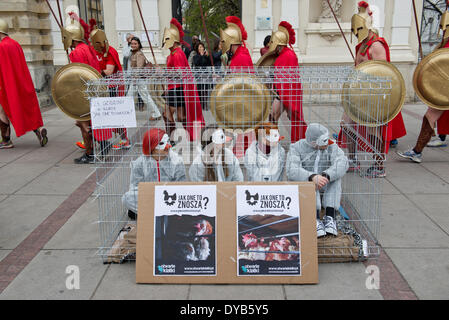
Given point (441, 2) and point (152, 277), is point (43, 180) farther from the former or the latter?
point (441, 2)

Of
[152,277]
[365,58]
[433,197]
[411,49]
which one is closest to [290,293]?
[152,277]

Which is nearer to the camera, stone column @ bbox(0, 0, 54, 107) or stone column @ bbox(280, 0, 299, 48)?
stone column @ bbox(0, 0, 54, 107)

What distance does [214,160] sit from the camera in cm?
394

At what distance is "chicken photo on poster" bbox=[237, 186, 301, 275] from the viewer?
10.6 ft

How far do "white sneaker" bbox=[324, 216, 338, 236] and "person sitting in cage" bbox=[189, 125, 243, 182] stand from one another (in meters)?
0.88

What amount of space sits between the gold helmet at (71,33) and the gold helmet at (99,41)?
18.2 inches

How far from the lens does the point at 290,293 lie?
3.16m

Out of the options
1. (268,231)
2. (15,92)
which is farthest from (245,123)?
(15,92)

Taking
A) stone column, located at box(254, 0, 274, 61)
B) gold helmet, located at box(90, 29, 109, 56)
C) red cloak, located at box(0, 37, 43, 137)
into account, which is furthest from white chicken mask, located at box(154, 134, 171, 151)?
stone column, located at box(254, 0, 274, 61)

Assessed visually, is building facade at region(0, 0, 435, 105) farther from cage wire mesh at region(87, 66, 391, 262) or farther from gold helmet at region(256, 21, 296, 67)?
cage wire mesh at region(87, 66, 391, 262)

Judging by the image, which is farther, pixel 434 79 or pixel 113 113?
pixel 434 79

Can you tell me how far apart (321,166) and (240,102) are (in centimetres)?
99

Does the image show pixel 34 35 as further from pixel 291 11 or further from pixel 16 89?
pixel 291 11

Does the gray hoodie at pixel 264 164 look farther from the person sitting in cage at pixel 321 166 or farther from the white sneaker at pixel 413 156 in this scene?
the white sneaker at pixel 413 156
